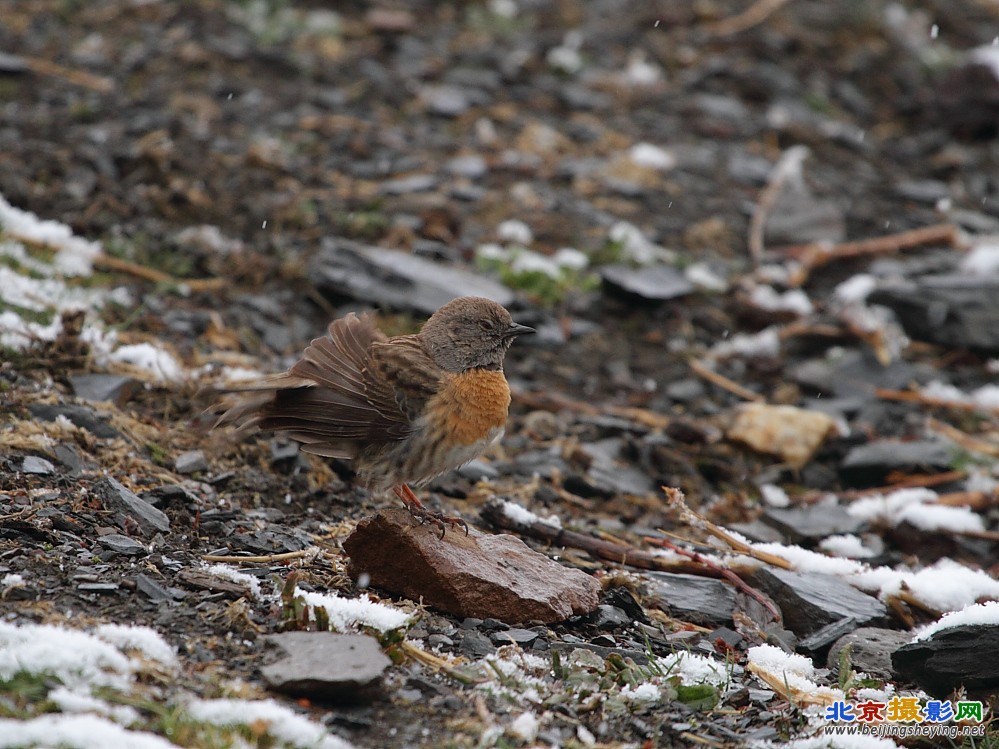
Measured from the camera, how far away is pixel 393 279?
26.2ft

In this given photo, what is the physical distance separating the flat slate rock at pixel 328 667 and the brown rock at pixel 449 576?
2.17 feet

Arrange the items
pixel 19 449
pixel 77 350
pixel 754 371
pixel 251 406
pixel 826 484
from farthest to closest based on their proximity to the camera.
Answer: pixel 754 371
pixel 826 484
pixel 77 350
pixel 251 406
pixel 19 449

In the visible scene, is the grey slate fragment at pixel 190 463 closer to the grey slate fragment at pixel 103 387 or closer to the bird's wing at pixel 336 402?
the bird's wing at pixel 336 402

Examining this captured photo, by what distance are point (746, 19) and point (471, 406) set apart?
29.7 ft

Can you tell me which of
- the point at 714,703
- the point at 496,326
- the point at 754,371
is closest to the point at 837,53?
the point at 754,371

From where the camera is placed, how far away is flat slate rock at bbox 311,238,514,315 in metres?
7.81

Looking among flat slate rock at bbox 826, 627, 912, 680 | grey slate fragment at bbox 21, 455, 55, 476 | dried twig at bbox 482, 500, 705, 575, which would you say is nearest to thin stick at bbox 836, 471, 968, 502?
dried twig at bbox 482, 500, 705, 575

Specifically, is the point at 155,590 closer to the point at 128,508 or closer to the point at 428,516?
the point at 128,508

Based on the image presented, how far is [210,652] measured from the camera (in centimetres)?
392

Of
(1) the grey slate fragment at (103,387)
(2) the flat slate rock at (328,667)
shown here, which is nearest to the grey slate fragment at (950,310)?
(1) the grey slate fragment at (103,387)

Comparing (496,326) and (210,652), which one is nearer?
(210,652)

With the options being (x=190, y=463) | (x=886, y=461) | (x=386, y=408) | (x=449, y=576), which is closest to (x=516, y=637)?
(x=449, y=576)

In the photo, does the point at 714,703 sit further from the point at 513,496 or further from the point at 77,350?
the point at 77,350

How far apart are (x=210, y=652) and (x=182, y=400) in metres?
2.59
